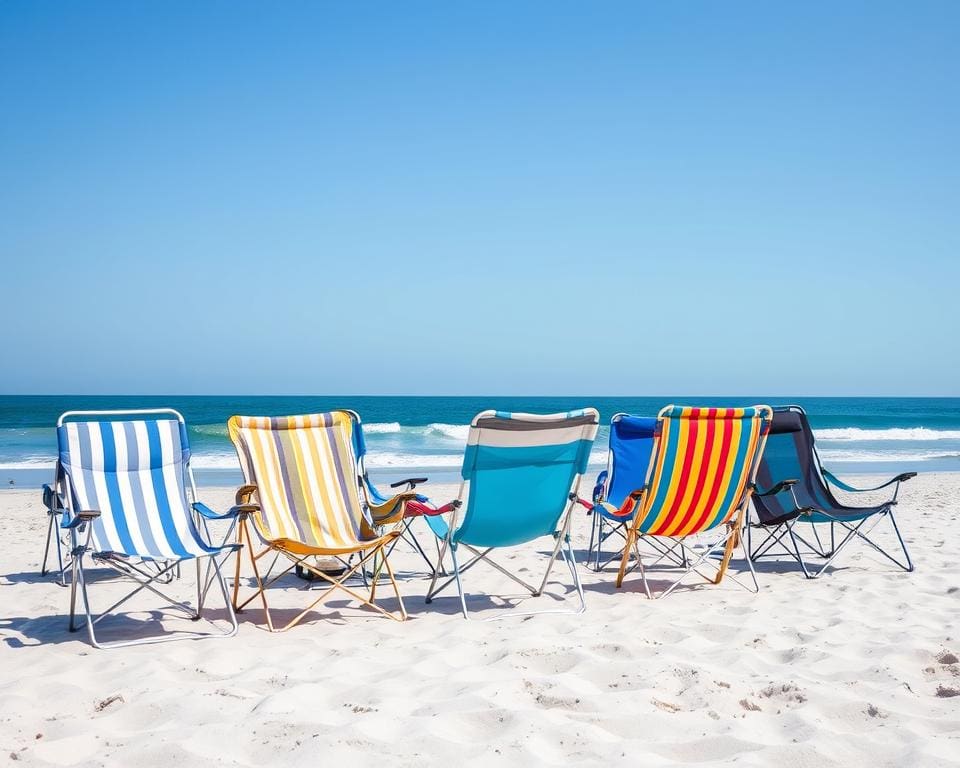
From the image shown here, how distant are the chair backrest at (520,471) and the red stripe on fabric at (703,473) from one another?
0.75 metres

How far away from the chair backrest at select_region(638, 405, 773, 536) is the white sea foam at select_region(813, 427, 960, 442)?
82.8 ft

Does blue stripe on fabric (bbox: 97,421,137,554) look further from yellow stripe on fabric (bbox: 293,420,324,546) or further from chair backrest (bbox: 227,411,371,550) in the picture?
yellow stripe on fabric (bbox: 293,420,324,546)

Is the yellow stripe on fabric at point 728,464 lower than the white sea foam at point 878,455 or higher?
higher

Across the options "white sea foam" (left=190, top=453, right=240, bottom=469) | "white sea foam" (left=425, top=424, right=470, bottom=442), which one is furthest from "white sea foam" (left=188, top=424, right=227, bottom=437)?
"white sea foam" (left=425, top=424, right=470, bottom=442)

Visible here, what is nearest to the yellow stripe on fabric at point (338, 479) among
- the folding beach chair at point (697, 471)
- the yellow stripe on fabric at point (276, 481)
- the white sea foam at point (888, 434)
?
the yellow stripe on fabric at point (276, 481)

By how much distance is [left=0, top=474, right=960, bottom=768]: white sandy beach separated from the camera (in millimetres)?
2299

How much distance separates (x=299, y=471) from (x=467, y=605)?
1.16 meters

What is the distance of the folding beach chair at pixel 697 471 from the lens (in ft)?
14.6

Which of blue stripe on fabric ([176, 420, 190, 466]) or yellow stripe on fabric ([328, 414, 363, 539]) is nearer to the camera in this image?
blue stripe on fabric ([176, 420, 190, 466])

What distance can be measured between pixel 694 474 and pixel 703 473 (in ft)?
0.18

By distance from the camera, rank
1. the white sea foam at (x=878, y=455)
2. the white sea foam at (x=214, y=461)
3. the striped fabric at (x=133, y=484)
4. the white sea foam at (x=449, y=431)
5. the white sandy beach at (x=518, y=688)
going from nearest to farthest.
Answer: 1. the white sandy beach at (x=518, y=688)
2. the striped fabric at (x=133, y=484)
3. the white sea foam at (x=214, y=461)
4. the white sea foam at (x=878, y=455)
5. the white sea foam at (x=449, y=431)

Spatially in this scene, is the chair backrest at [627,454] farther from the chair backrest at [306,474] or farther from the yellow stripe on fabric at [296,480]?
the yellow stripe on fabric at [296,480]

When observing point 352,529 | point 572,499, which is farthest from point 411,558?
point 572,499

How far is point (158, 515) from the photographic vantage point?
412 cm
